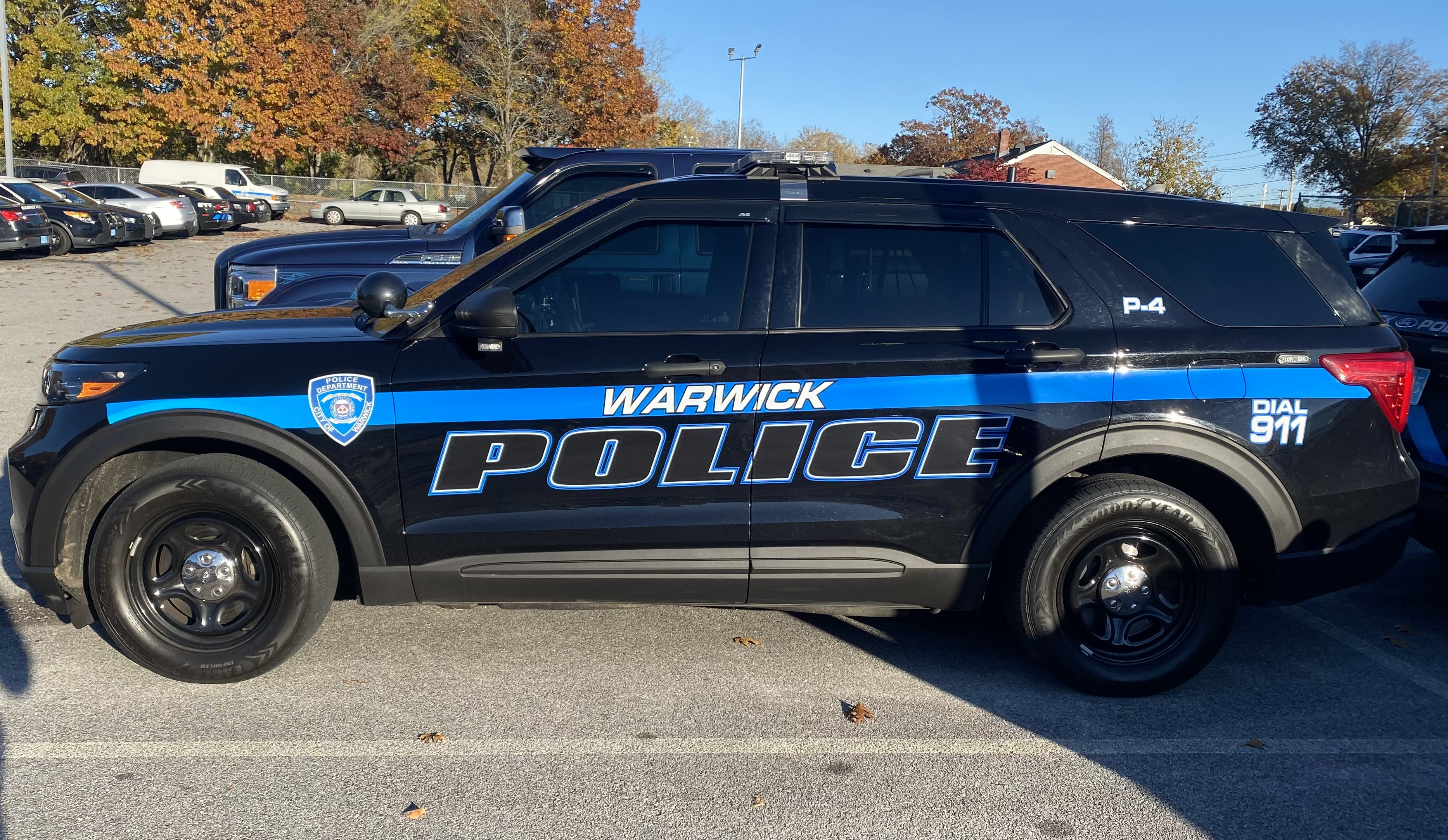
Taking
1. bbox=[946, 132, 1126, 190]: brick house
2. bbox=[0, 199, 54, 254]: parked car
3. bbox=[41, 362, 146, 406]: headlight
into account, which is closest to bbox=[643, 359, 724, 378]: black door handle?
bbox=[41, 362, 146, 406]: headlight

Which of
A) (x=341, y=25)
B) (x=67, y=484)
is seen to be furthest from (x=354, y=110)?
(x=67, y=484)

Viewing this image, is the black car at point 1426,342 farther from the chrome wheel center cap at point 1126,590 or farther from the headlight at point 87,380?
the headlight at point 87,380

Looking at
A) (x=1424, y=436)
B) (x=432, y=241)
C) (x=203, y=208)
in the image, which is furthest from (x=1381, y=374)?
(x=203, y=208)

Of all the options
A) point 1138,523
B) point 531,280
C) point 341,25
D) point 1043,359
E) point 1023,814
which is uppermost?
point 341,25

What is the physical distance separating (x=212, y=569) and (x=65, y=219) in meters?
21.3

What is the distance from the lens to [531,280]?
12.4 ft

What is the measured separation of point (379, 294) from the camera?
3957 mm

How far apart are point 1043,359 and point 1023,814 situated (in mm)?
1543

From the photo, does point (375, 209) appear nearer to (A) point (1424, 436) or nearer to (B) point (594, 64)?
(B) point (594, 64)

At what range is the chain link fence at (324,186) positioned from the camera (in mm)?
39094

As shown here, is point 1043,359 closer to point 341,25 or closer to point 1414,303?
point 1414,303

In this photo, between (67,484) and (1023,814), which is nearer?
(1023,814)

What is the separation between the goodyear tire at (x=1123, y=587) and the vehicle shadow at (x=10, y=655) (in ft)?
11.1

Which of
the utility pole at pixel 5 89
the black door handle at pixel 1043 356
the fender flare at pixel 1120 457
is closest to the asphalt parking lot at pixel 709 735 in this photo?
the fender flare at pixel 1120 457
